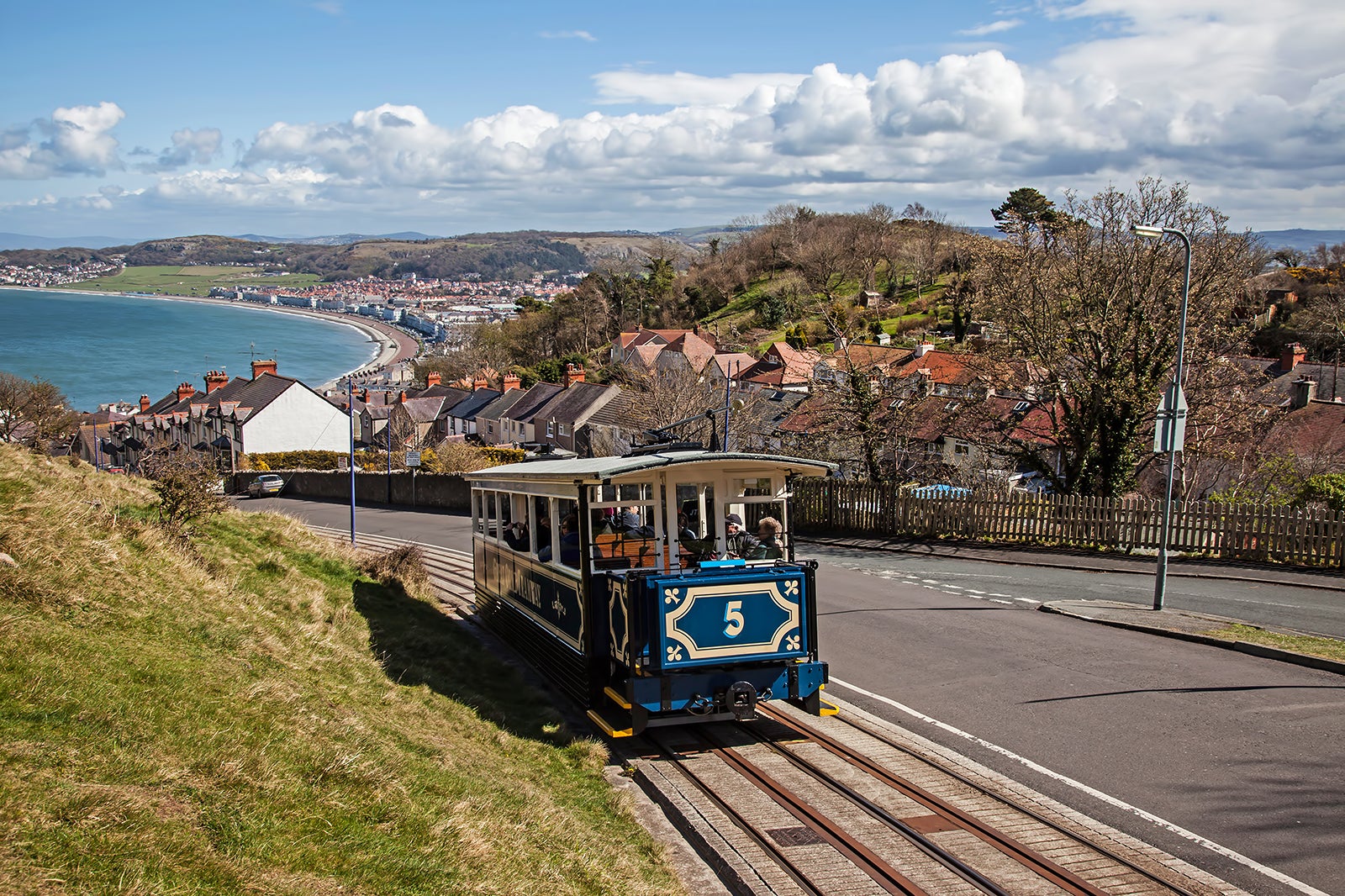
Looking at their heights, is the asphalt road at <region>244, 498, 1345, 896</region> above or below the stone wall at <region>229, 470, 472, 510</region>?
above

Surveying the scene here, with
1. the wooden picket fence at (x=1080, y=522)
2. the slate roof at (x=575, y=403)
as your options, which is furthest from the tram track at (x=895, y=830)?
the slate roof at (x=575, y=403)

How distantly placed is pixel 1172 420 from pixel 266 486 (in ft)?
153

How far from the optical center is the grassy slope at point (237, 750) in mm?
5000

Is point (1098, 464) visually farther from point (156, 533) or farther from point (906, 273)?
point (906, 273)

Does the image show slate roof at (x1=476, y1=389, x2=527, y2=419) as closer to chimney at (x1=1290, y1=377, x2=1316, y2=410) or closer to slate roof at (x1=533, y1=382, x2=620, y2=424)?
slate roof at (x1=533, y1=382, x2=620, y2=424)

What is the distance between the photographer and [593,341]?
371ft

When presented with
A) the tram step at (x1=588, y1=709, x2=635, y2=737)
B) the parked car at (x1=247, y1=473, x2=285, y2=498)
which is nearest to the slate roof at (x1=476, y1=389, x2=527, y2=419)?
the parked car at (x1=247, y1=473, x2=285, y2=498)

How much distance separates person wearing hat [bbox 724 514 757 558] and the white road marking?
107 inches

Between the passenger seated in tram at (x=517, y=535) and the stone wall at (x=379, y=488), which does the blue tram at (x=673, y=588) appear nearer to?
the passenger seated in tram at (x=517, y=535)

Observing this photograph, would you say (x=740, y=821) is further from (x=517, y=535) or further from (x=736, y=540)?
(x=517, y=535)

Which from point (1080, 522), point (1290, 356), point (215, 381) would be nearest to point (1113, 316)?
point (1080, 522)

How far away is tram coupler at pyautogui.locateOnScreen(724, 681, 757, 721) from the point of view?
9859 millimetres

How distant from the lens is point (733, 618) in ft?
32.7

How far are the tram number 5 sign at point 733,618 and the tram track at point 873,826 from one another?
1250 mm
